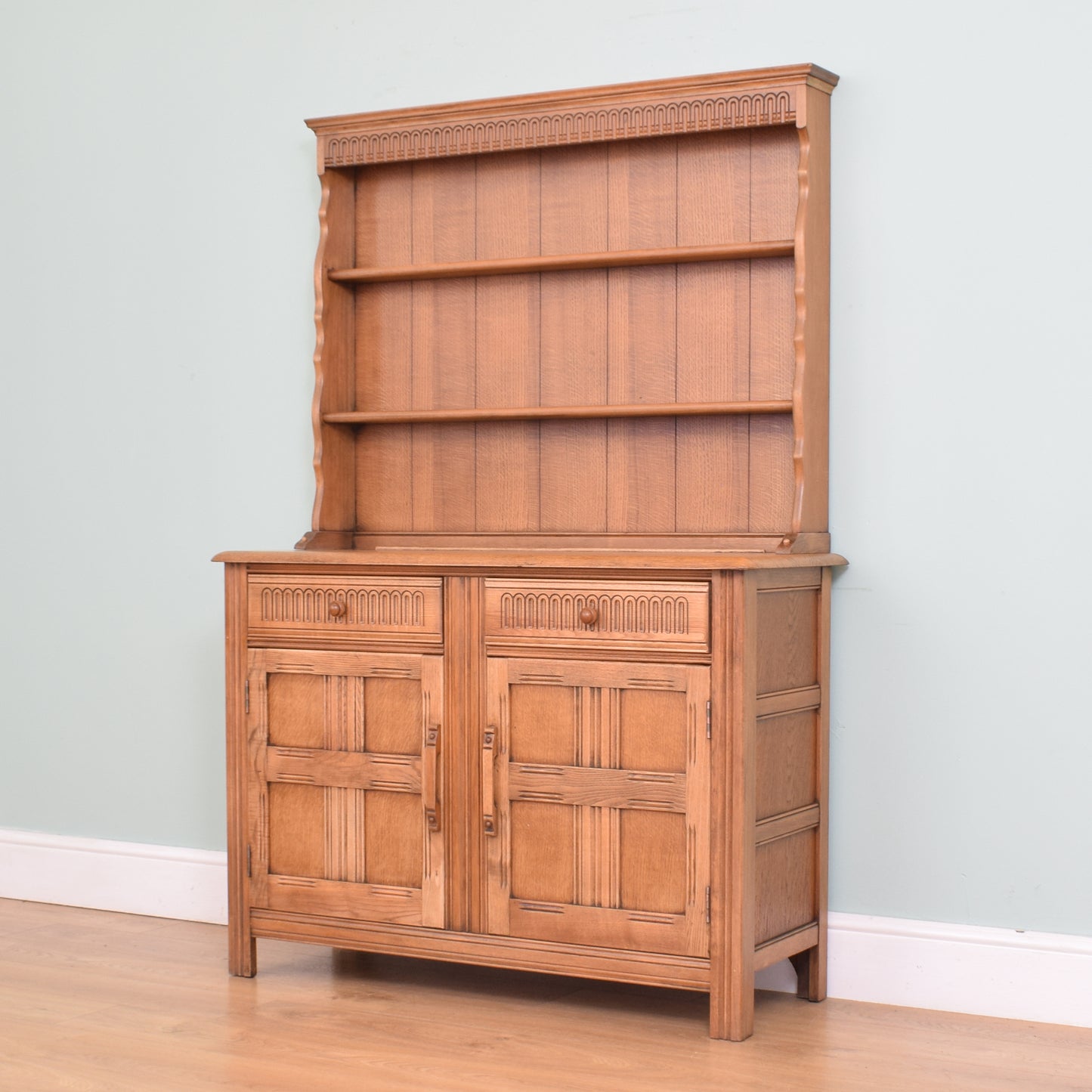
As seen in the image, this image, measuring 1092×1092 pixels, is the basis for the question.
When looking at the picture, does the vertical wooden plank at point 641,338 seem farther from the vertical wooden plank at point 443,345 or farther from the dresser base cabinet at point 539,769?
the dresser base cabinet at point 539,769

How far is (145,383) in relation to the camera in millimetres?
4039

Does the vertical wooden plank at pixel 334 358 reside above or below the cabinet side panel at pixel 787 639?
above

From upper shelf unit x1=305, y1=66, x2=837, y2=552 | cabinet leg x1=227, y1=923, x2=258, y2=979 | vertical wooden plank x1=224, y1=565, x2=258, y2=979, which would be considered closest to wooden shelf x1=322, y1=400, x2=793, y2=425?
upper shelf unit x1=305, y1=66, x2=837, y2=552

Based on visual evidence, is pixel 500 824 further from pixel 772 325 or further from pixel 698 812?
pixel 772 325

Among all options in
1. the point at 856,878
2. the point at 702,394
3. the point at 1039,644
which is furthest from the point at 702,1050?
the point at 702,394

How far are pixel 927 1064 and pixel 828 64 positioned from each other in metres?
2.14

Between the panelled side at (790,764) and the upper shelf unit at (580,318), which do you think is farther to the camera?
the upper shelf unit at (580,318)

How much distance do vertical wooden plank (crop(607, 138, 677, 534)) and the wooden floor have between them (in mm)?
1136

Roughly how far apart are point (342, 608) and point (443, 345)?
0.81 meters

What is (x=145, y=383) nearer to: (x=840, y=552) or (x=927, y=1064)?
(x=840, y=552)

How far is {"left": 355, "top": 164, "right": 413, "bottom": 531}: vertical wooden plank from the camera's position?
3.69 m

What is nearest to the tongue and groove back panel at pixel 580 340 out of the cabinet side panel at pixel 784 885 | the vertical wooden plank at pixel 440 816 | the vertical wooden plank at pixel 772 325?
the vertical wooden plank at pixel 772 325

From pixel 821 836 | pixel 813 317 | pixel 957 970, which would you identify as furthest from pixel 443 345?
pixel 957 970

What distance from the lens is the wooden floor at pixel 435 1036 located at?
265cm
